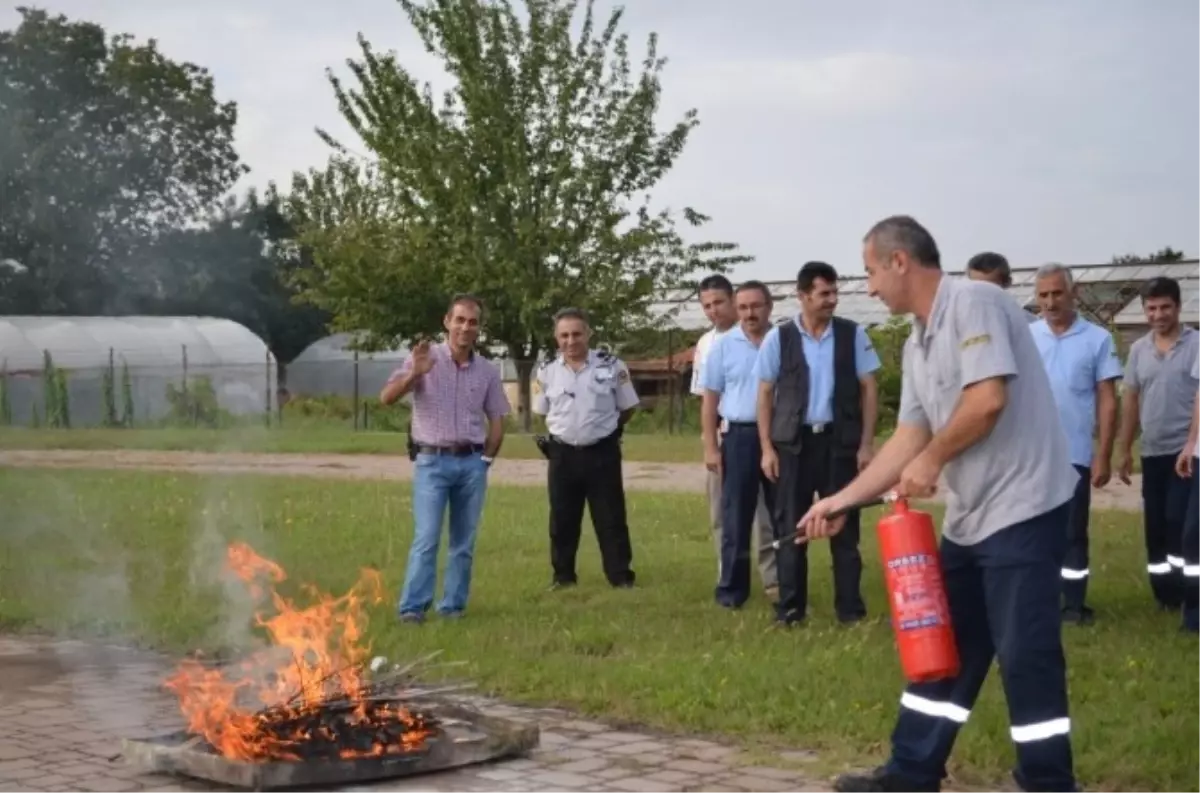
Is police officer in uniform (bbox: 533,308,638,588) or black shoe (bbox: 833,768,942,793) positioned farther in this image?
police officer in uniform (bbox: 533,308,638,588)

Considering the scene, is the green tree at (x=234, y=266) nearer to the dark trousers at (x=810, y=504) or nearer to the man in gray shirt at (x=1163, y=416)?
the dark trousers at (x=810, y=504)

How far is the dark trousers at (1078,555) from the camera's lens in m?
9.15

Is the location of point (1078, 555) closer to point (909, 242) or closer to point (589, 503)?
point (589, 503)

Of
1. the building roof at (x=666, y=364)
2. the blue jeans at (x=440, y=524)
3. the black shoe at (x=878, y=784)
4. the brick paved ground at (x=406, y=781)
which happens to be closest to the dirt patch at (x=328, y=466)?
the blue jeans at (x=440, y=524)

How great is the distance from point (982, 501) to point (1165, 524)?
4.85 m

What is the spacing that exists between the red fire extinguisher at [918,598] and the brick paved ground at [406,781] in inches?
30.5

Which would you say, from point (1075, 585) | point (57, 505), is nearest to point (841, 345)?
point (1075, 585)

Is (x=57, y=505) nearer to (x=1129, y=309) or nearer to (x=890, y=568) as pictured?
(x=890, y=568)

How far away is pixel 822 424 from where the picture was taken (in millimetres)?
9352

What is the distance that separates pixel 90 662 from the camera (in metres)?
8.94

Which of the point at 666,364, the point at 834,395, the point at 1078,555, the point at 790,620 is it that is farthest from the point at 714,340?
the point at 666,364

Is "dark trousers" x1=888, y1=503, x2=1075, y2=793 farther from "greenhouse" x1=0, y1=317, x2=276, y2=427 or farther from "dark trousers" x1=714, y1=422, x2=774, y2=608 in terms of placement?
"greenhouse" x1=0, y1=317, x2=276, y2=427

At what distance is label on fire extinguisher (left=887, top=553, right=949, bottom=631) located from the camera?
215 inches

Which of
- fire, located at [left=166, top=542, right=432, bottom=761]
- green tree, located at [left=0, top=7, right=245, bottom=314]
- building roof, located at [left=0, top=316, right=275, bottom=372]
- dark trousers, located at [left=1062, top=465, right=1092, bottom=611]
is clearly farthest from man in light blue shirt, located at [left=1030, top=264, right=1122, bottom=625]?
building roof, located at [left=0, top=316, right=275, bottom=372]
